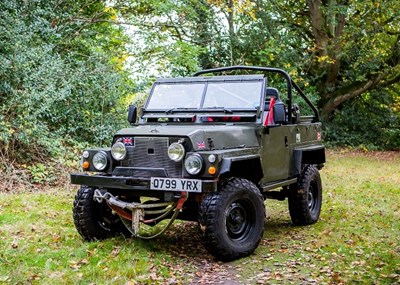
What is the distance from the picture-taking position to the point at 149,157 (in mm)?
6297

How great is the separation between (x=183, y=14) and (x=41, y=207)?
964 cm

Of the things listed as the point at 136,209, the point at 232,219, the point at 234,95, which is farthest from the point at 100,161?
the point at 234,95

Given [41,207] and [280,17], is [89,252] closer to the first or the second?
[41,207]

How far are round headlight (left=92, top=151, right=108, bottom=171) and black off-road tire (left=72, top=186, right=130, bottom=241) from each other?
0.92 ft

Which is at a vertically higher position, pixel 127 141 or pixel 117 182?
pixel 127 141

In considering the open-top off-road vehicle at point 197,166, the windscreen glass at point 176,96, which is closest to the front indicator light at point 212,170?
the open-top off-road vehicle at point 197,166

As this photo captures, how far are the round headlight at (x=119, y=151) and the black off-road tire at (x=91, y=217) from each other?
19.8 inches

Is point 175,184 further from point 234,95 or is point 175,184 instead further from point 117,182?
point 234,95

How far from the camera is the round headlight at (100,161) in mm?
6488

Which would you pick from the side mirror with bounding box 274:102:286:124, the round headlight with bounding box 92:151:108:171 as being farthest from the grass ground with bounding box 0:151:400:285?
the side mirror with bounding box 274:102:286:124

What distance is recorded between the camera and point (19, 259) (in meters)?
5.59

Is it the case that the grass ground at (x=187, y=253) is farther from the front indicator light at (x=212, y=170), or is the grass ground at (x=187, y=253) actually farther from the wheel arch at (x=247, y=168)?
the front indicator light at (x=212, y=170)

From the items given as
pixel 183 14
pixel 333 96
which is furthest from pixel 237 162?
pixel 333 96

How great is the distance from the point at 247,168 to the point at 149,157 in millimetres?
1306
